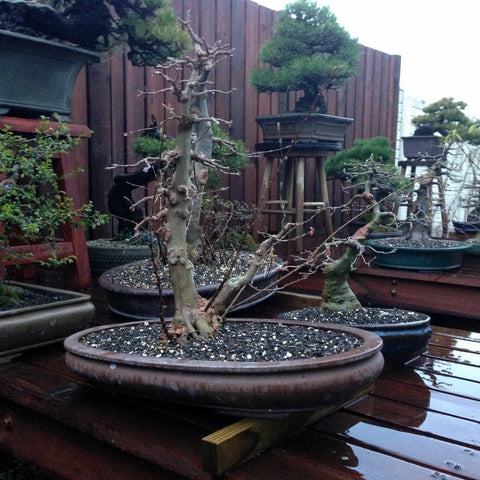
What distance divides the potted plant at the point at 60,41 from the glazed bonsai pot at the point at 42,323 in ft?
2.76

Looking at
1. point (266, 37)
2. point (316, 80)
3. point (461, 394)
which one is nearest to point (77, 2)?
point (316, 80)

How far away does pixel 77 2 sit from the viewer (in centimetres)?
217

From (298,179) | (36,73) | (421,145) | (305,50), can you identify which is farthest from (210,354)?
(421,145)

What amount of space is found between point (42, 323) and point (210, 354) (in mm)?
608

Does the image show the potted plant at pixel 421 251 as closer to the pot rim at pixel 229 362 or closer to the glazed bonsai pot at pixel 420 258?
the glazed bonsai pot at pixel 420 258

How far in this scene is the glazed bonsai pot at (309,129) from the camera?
3.17 m

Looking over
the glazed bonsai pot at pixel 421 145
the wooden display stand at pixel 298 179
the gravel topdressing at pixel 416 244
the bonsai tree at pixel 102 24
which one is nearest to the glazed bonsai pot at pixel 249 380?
the bonsai tree at pixel 102 24

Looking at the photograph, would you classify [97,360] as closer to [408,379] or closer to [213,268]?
[408,379]

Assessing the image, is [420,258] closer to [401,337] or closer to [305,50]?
[401,337]

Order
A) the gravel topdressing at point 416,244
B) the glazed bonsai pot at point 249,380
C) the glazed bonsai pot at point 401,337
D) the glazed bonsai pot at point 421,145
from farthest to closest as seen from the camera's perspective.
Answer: the glazed bonsai pot at point 421,145 < the gravel topdressing at point 416,244 < the glazed bonsai pot at point 401,337 < the glazed bonsai pot at point 249,380

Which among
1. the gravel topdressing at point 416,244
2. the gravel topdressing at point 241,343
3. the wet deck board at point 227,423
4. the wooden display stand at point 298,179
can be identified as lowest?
the wet deck board at point 227,423

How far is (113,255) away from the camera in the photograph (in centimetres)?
248

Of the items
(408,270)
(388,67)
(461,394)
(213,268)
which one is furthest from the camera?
(388,67)

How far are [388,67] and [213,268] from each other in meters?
4.18
